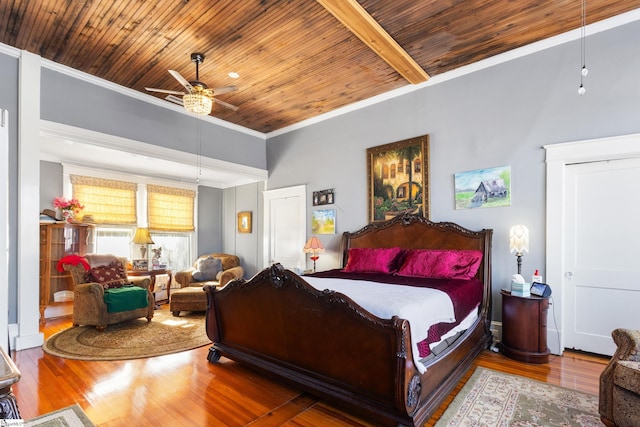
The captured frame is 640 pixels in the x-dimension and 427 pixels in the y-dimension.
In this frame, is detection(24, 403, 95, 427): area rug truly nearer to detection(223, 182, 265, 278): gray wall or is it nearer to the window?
the window

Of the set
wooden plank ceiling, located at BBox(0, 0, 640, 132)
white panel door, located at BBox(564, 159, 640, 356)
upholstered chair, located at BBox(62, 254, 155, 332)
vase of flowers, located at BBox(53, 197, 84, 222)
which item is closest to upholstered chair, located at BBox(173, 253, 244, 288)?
upholstered chair, located at BBox(62, 254, 155, 332)

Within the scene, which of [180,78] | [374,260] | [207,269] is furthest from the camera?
[207,269]

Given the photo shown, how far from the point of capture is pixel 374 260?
410 cm

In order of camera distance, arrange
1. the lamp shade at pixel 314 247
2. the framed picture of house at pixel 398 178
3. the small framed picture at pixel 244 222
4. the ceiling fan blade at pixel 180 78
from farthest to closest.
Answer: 1. the small framed picture at pixel 244 222
2. the lamp shade at pixel 314 247
3. the framed picture of house at pixel 398 178
4. the ceiling fan blade at pixel 180 78

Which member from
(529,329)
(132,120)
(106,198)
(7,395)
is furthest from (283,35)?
(106,198)

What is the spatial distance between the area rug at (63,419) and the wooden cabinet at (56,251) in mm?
3014

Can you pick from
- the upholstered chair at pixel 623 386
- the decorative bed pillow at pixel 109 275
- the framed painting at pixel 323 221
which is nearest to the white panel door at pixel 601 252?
the upholstered chair at pixel 623 386

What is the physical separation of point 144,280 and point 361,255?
3.20 meters

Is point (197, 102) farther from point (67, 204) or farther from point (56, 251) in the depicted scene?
point (56, 251)

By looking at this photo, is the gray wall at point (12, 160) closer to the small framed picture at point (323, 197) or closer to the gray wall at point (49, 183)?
the gray wall at point (49, 183)

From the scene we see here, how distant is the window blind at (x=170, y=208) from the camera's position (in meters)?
6.59

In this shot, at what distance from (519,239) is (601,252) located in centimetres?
77

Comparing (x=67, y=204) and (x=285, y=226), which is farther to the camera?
(x=285, y=226)

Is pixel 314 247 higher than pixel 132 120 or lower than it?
lower
